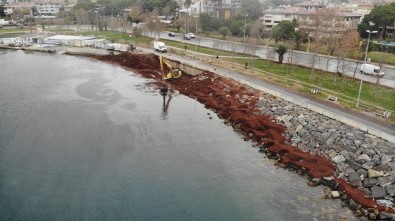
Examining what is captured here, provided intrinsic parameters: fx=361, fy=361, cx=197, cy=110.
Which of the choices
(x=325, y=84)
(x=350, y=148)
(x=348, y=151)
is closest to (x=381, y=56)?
(x=325, y=84)

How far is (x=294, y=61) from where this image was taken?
59.4m

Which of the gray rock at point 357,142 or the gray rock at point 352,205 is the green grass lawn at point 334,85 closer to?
the gray rock at point 357,142

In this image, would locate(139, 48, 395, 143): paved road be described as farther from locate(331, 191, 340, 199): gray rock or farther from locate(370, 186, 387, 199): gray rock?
locate(331, 191, 340, 199): gray rock

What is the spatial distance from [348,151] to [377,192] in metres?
5.10

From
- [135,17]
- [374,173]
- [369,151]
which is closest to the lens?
[374,173]

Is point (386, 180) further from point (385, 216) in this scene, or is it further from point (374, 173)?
point (385, 216)

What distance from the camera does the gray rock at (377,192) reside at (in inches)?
971

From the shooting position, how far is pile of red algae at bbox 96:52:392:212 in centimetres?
2803

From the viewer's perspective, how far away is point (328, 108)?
36.6 meters

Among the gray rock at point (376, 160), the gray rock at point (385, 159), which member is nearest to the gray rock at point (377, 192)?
the gray rock at point (376, 160)


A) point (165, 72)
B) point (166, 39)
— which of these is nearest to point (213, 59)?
point (165, 72)

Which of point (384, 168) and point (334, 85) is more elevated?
point (334, 85)

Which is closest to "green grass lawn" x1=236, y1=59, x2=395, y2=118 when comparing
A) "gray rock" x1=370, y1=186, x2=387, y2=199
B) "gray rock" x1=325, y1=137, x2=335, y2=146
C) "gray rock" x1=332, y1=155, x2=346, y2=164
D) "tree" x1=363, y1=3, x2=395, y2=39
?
"gray rock" x1=325, y1=137, x2=335, y2=146

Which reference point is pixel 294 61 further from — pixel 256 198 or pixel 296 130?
pixel 256 198
